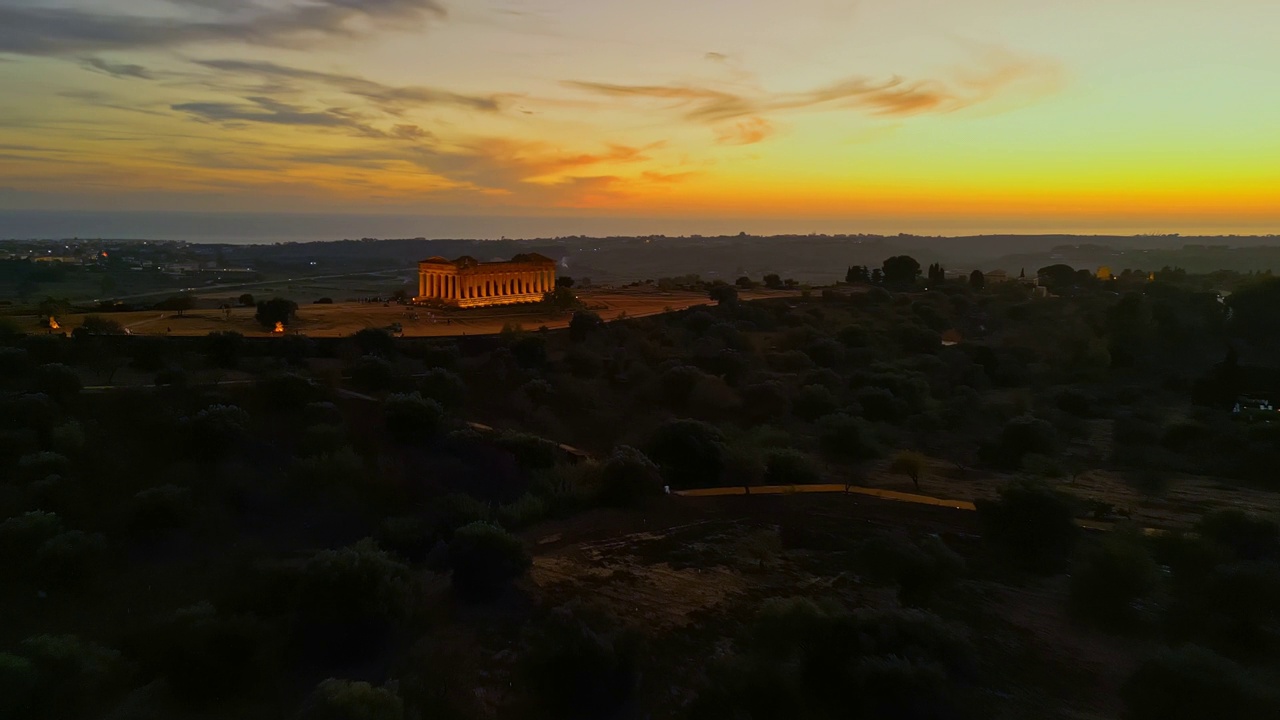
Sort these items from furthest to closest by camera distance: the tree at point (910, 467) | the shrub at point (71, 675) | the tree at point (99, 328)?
the tree at point (99, 328), the tree at point (910, 467), the shrub at point (71, 675)

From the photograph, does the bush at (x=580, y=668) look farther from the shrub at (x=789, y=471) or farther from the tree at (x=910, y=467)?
the tree at (x=910, y=467)

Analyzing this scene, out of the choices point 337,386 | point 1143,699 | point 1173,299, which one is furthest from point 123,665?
point 1173,299

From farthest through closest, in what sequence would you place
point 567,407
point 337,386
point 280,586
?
point 567,407 < point 337,386 < point 280,586

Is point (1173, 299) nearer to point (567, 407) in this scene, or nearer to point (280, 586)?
point (567, 407)

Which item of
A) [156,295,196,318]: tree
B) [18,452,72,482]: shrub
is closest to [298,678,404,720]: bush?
[18,452,72,482]: shrub

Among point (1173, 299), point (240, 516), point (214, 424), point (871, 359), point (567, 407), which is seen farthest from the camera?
point (1173, 299)

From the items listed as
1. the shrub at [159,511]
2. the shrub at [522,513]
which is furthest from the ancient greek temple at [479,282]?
the shrub at [159,511]

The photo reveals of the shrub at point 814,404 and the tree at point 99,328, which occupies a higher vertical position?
the tree at point 99,328
